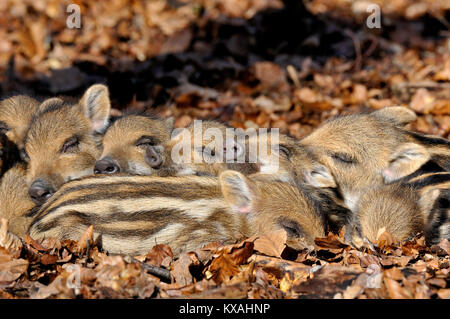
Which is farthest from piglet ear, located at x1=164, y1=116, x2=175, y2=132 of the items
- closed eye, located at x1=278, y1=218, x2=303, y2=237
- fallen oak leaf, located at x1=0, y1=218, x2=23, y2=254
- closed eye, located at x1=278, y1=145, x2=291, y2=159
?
fallen oak leaf, located at x1=0, y1=218, x2=23, y2=254

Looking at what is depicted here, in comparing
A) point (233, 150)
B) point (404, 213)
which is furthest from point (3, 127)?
point (404, 213)

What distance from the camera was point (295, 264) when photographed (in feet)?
12.4

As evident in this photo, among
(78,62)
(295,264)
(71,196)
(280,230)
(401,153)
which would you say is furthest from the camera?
(78,62)

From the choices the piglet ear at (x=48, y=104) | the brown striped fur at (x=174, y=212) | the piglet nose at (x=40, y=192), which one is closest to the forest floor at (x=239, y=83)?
the brown striped fur at (x=174, y=212)

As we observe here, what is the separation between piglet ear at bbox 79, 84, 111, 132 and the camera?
18.5 ft

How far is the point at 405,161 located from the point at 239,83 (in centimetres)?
326

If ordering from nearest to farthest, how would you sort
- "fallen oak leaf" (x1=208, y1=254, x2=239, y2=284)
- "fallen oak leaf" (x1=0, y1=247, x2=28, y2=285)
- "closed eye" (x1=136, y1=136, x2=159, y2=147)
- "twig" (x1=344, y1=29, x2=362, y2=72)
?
"fallen oak leaf" (x1=0, y1=247, x2=28, y2=285)
"fallen oak leaf" (x1=208, y1=254, x2=239, y2=284)
"closed eye" (x1=136, y1=136, x2=159, y2=147)
"twig" (x1=344, y1=29, x2=362, y2=72)

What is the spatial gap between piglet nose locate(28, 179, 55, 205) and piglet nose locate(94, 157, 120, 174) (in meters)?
0.42

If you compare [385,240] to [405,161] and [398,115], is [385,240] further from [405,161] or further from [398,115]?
[398,115]

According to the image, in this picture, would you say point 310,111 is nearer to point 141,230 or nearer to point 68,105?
point 68,105

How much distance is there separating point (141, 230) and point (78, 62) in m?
4.96

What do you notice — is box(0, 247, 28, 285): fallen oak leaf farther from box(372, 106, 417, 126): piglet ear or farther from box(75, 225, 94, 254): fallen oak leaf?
box(372, 106, 417, 126): piglet ear

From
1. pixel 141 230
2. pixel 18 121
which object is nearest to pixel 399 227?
pixel 141 230

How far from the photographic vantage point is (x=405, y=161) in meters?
5.34
